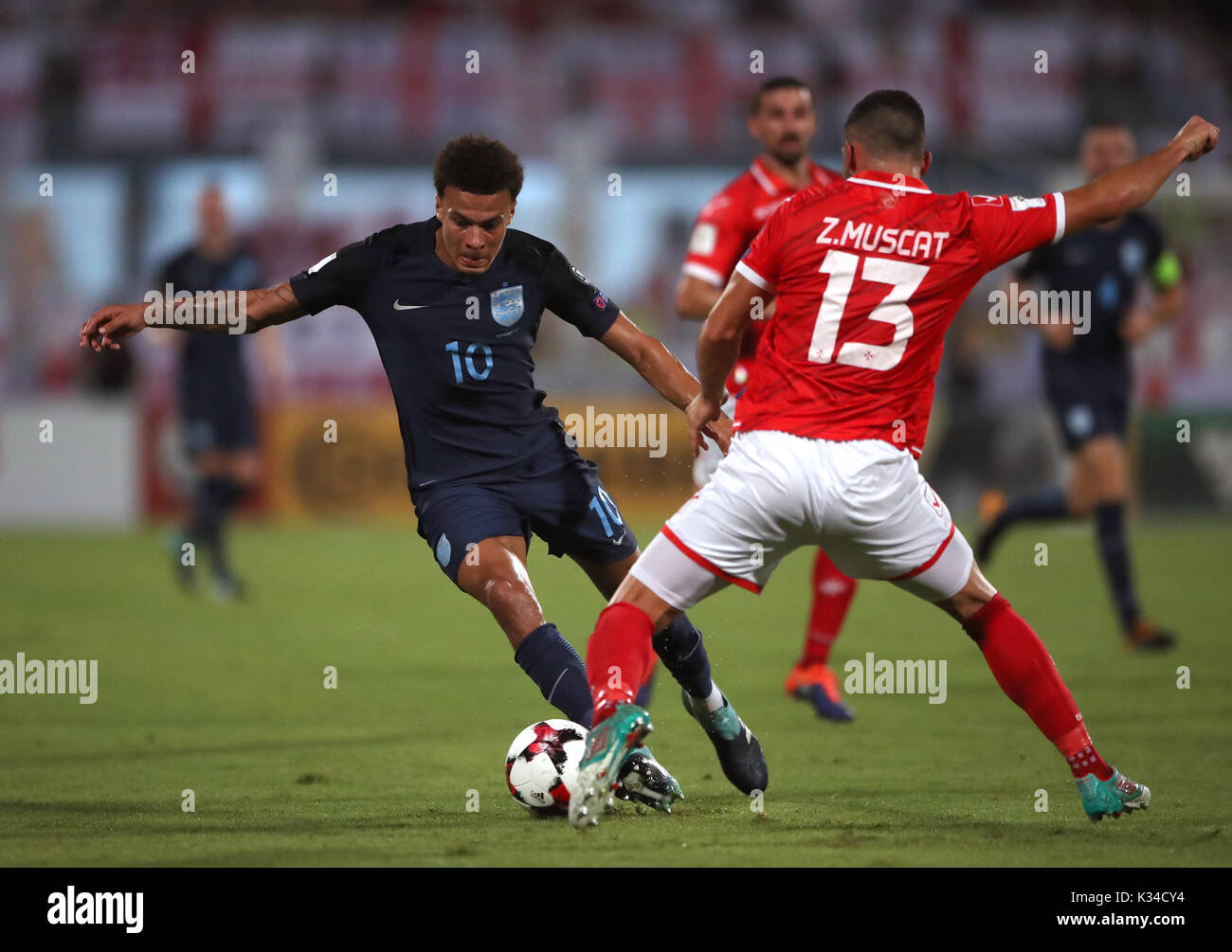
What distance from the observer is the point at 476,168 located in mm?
5234

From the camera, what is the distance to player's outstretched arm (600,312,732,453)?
5398mm

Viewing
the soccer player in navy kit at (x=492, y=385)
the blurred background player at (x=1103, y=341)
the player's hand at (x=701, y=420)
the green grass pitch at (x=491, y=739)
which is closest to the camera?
the green grass pitch at (x=491, y=739)

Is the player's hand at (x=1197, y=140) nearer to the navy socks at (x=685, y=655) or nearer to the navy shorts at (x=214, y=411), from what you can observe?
the navy socks at (x=685, y=655)

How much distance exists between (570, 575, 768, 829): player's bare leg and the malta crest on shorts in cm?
112

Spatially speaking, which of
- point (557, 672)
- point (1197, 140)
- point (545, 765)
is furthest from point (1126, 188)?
point (545, 765)

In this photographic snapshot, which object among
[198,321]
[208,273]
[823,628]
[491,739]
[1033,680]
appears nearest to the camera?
[1033,680]

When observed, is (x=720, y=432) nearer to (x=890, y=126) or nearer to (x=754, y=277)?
(x=754, y=277)

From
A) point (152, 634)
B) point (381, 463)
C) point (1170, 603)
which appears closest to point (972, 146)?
point (381, 463)

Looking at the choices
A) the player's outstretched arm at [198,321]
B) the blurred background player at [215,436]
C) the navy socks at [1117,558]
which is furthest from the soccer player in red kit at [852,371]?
the blurred background player at [215,436]

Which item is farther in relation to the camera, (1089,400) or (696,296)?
(1089,400)

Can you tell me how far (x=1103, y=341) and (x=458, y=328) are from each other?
5.36 meters

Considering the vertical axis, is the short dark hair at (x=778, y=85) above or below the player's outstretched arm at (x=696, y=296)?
above

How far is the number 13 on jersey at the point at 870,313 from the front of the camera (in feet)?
15.4

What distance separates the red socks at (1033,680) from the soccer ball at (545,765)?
1.20m
